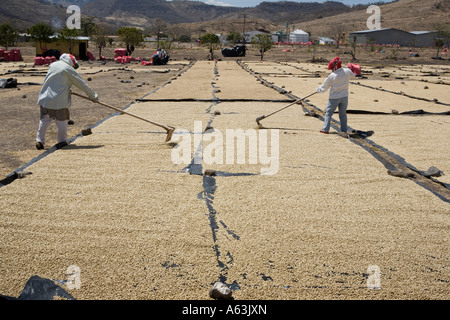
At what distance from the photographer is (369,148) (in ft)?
18.3

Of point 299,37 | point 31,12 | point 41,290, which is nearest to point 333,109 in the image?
point 41,290

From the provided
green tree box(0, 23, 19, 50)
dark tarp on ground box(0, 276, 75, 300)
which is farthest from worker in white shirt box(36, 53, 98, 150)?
green tree box(0, 23, 19, 50)

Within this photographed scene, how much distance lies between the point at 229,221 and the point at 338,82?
12.8ft

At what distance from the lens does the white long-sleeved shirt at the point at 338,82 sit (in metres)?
6.21

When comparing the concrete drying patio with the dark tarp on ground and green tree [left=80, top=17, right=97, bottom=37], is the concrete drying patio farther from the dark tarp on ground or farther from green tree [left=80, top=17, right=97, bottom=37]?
green tree [left=80, top=17, right=97, bottom=37]

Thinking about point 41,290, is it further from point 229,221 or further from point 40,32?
point 40,32

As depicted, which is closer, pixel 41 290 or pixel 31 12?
pixel 41 290

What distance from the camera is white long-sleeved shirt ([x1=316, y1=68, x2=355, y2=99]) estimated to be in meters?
6.21

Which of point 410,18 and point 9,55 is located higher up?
point 410,18

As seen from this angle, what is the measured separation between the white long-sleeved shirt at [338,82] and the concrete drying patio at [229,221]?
2.83 ft

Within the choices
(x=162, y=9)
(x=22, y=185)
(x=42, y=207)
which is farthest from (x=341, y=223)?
(x=162, y=9)

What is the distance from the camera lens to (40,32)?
26.3 meters

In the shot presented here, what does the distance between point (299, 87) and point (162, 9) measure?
662 ft

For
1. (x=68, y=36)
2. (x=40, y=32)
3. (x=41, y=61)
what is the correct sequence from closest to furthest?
(x=41, y=61)
(x=68, y=36)
(x=40, y=32)
